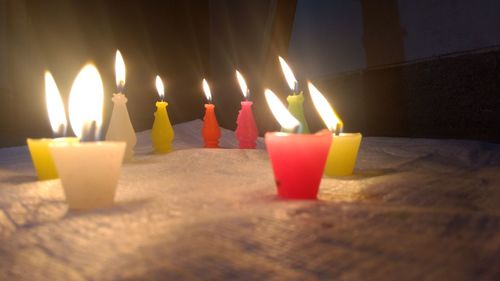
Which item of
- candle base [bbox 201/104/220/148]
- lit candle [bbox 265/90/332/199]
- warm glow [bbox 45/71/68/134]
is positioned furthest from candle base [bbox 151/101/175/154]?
lit candle [bbox 265/90/332/199]

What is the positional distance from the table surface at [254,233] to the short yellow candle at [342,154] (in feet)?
0.61

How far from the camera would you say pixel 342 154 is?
177cm

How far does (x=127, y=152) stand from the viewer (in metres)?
2.25

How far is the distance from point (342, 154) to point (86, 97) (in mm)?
1038

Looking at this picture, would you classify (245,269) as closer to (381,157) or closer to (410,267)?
(410,267)

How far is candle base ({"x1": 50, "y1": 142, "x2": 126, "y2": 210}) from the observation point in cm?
124

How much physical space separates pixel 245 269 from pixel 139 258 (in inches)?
8.5

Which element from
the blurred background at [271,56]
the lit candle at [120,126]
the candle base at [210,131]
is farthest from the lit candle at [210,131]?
the blurred background at [271,56]

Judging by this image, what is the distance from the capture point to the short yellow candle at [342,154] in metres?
1.76

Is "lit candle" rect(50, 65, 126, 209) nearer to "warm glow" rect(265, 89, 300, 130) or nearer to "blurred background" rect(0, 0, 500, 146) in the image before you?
"warm glow" rect(265, 89, 300, 130)

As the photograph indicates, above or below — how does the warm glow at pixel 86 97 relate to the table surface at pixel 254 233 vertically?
above

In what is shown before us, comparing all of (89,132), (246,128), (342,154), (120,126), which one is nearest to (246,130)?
(246,128)

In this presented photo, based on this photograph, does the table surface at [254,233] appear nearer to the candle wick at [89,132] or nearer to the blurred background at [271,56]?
the candle wick at [89,132]

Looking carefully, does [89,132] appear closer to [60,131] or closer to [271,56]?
[60,131]
